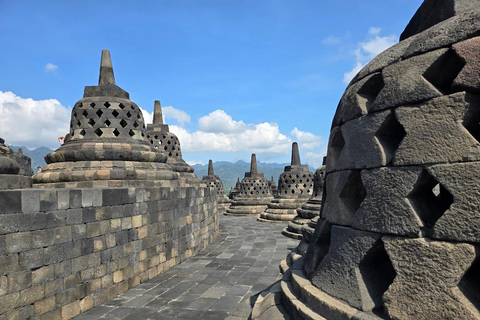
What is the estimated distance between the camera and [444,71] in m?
2.13

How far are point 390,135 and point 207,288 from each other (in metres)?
4.48

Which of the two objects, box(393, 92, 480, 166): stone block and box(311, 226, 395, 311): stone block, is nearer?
box(393, 92, 480, 166): stone block

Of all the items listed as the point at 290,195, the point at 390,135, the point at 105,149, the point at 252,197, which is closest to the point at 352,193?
the point at 390,135

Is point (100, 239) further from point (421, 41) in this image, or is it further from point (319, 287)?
point (421, 41)

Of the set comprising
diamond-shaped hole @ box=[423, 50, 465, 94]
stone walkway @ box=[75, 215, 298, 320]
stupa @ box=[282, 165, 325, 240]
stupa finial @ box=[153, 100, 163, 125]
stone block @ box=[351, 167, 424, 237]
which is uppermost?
stupa finial @ box=[153, 100, 163, 125]

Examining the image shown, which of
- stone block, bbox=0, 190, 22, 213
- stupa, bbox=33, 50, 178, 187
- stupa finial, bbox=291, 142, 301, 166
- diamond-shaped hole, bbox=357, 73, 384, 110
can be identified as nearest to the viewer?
diamond-shaped hole, bbox=357, 73, 384, 110

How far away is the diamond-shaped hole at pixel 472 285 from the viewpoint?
1.84m

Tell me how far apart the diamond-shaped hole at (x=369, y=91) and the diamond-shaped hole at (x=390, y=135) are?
243mm

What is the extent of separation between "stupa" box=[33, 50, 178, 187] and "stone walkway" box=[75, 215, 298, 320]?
7.06 ft

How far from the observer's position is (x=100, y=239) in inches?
203

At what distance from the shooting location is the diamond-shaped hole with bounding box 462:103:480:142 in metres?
1.91

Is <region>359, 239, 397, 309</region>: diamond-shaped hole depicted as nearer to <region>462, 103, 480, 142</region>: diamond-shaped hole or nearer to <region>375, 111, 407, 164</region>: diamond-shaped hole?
<region>375, 111, 407, 164</region>: diamond-shaped hole

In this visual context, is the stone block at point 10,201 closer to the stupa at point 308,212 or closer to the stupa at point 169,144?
the stupa at point 169,144

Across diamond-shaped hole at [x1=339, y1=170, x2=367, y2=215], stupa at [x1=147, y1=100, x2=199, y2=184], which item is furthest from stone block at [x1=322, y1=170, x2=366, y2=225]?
stupa at [x1=147, y1=100, x2=199, y2=184]
